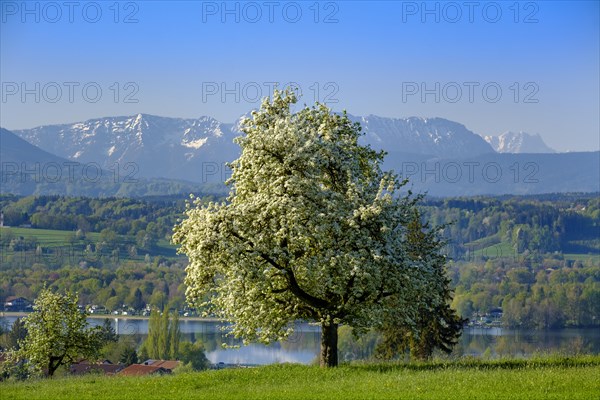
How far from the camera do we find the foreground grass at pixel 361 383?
2861cm

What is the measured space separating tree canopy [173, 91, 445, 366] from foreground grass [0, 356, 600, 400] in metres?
2.28

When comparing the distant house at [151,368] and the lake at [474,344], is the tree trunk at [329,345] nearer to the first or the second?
the distant house at [151,368]

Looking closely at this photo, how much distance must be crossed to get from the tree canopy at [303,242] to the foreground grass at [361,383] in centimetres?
228

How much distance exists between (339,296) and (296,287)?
191 centimetres

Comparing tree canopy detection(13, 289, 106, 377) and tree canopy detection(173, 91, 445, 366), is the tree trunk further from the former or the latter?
tree canopy detection(13, 289, 106, 377)

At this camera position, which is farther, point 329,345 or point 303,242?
point 329,345

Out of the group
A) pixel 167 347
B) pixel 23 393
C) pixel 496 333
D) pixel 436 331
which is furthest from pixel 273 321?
pixel 496 333

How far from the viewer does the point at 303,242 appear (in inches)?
1373

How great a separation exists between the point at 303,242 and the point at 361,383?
252 inches

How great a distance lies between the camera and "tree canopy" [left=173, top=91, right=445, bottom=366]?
3412 cm

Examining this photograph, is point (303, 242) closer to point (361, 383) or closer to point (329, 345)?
point (329, 345)

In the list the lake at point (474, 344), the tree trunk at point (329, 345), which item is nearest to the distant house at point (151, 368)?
the lake at point (474, 344)

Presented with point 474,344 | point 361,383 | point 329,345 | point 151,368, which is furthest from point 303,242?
point 474,344

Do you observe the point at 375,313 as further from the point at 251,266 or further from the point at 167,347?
the point at 167,347
